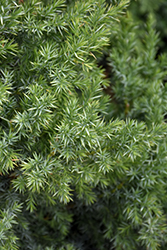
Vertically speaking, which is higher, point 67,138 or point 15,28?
point 15,28

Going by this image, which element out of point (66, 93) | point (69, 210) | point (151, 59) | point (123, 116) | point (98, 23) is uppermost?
point (98, 23)

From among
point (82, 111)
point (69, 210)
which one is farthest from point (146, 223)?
point (82, 111)

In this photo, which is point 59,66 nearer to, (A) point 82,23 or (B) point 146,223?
(A) point 82,23

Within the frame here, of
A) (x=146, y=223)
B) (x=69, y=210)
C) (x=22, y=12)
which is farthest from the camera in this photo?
(x=69, y=210)

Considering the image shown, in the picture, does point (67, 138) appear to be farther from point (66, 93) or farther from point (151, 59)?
point (151, 59)

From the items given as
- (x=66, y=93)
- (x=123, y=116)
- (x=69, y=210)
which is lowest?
(x=69, y=210)

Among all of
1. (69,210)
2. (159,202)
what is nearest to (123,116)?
(159,202)

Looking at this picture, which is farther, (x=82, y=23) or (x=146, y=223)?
(x=146, y=223)

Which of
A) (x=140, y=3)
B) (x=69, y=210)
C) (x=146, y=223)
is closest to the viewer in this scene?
(x=146, y=223)

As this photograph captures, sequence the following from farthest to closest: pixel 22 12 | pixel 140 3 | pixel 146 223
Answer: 1. pixel 140 3
2. pixel 146 223
3. pixel 22 12
